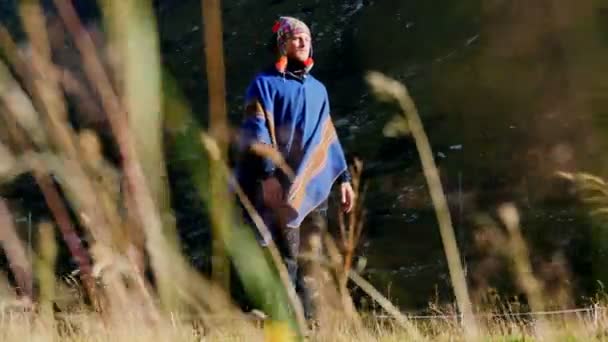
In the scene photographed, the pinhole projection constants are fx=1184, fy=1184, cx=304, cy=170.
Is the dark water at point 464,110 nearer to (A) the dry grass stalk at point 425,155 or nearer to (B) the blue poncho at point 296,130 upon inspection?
(B) the blue poncho at point 296,130

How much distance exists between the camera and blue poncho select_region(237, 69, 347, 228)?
4.48 m

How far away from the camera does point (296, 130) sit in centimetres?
462

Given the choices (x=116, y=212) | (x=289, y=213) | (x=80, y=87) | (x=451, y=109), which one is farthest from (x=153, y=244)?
(x=451, y=109)

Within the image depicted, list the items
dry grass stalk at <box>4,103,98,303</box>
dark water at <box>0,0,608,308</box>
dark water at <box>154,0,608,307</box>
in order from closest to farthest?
dry grass stalk at <box>4,103,98,303</box> → dark water at <box>0,0,608,308</box> → dark water at <box>154,0,608,307</box>

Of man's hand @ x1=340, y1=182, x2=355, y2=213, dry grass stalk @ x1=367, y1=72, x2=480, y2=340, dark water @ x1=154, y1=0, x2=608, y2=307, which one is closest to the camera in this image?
dry grass stalk @ x1=367, y1=72, x2=480, y2=340

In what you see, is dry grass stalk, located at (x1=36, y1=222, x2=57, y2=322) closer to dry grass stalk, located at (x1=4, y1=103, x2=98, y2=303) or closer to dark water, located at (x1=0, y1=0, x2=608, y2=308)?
dry grass stalk, located at (x1=4, y1=103, x2=98, y2=303)

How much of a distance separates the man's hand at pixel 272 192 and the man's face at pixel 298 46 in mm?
486

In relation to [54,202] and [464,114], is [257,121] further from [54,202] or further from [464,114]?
[464,114]

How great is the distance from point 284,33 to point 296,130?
0.38m

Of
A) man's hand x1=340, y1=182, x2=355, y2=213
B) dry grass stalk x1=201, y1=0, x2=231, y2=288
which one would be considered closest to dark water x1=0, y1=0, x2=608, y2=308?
man's hand x1=340, y1=182, x2=355, y2=213

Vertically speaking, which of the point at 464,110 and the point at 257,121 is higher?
the point at 464,110

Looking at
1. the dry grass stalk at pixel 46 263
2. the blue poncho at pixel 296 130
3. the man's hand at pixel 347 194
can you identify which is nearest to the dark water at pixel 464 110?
the man's hand at pixel 347 194

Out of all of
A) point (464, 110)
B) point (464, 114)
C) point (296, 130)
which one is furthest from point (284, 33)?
point (464, 110)

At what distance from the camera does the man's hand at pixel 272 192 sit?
4531 mm
